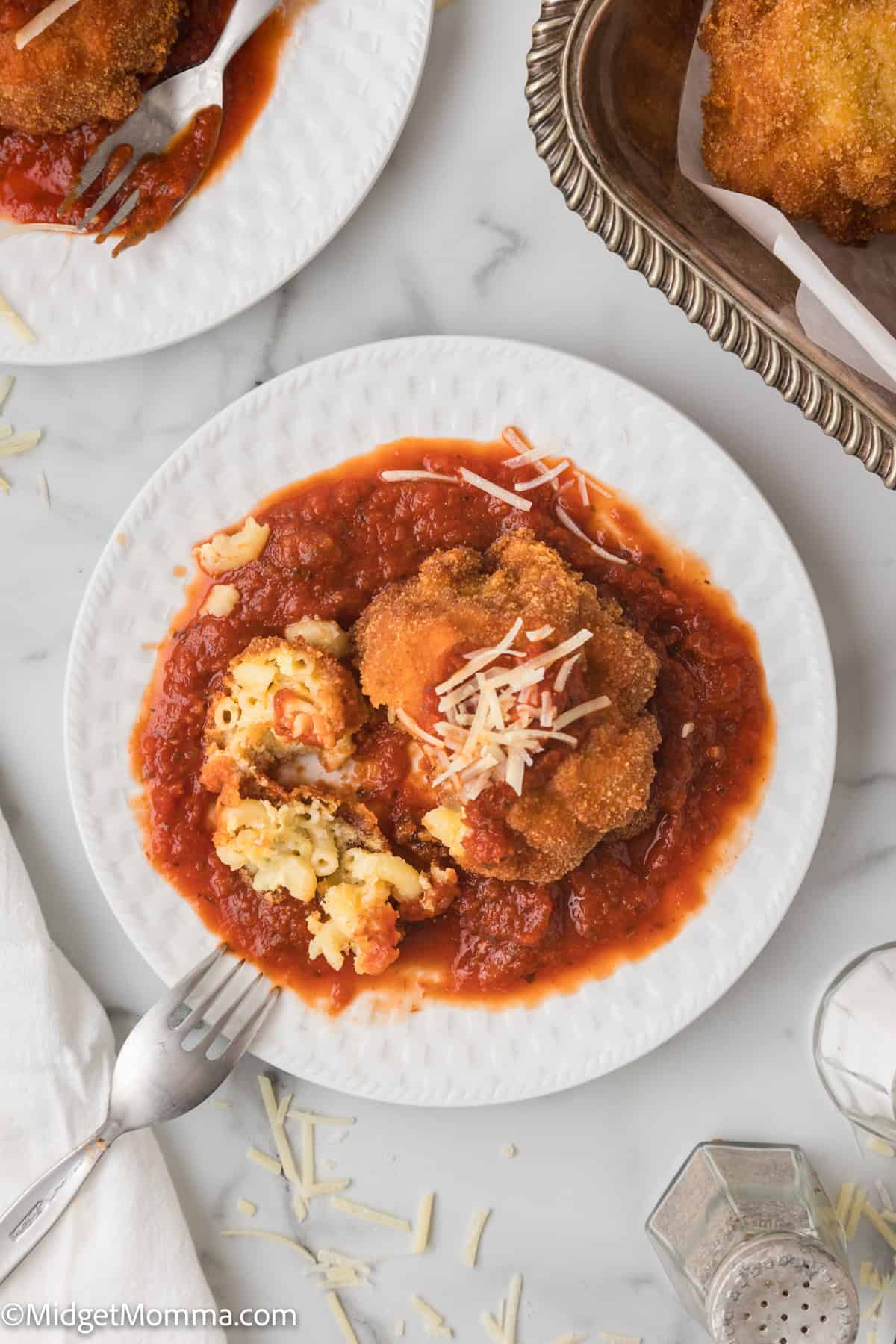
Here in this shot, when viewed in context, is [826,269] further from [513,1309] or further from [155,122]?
[513,1309]

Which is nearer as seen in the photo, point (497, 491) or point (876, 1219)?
point (497, 491)

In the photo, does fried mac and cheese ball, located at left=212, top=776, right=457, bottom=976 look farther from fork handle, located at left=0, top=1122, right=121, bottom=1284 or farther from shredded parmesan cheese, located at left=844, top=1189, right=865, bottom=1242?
shredded parmesan cheese, located at left=844, top=1189, right=865, bottom=1242

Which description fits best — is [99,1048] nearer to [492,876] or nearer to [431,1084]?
[431,1084]

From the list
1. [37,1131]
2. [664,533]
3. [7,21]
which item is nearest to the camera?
[7,21]

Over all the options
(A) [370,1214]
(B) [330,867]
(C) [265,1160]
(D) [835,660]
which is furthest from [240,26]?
(A) [370,1214]

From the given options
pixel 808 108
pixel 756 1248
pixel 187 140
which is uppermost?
pixel 808 108

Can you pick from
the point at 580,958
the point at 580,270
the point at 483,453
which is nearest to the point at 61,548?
the point at 483,453

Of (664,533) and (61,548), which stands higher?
(664,533)
